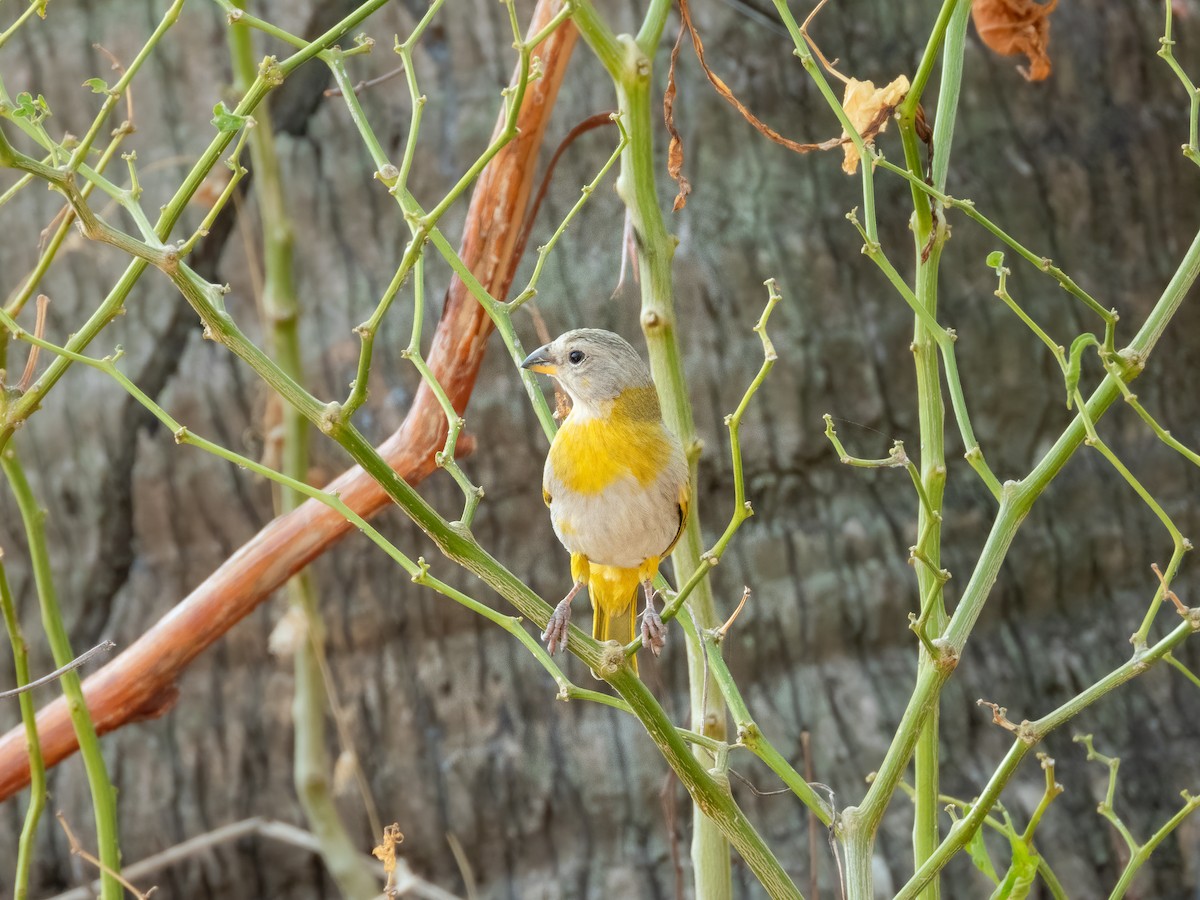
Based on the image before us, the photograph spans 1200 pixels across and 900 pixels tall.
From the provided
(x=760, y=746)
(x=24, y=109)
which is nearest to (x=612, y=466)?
(x=760, y=746)


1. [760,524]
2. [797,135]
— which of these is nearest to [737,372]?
[760,524]

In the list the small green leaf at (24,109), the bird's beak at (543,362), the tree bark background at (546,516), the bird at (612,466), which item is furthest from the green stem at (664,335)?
the tree bark background at (546,516)

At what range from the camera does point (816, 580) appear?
7.94 feet

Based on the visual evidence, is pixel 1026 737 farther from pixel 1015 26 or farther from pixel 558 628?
pixel 1015 26

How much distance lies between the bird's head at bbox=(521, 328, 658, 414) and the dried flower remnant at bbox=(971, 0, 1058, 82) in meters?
0.74

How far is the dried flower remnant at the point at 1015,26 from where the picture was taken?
173 cm

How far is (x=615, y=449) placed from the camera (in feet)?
4.76

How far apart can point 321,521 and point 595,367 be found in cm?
49

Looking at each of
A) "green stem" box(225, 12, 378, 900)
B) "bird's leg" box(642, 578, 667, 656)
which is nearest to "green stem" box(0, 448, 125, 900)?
"green stem" box(225, 12, 378, 900)

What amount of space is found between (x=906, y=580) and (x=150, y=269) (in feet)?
5.36

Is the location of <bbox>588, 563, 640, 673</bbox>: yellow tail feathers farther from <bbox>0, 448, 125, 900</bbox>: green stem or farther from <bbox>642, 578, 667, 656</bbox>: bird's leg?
<bbox>0, 448, 125, 900</bbox>: green stem

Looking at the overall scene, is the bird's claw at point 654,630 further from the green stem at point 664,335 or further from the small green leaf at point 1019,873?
the small green leaf at point 1019,873

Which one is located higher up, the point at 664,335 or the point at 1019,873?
the point at 664,335

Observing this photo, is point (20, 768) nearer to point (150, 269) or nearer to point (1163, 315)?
point (150, 269)
